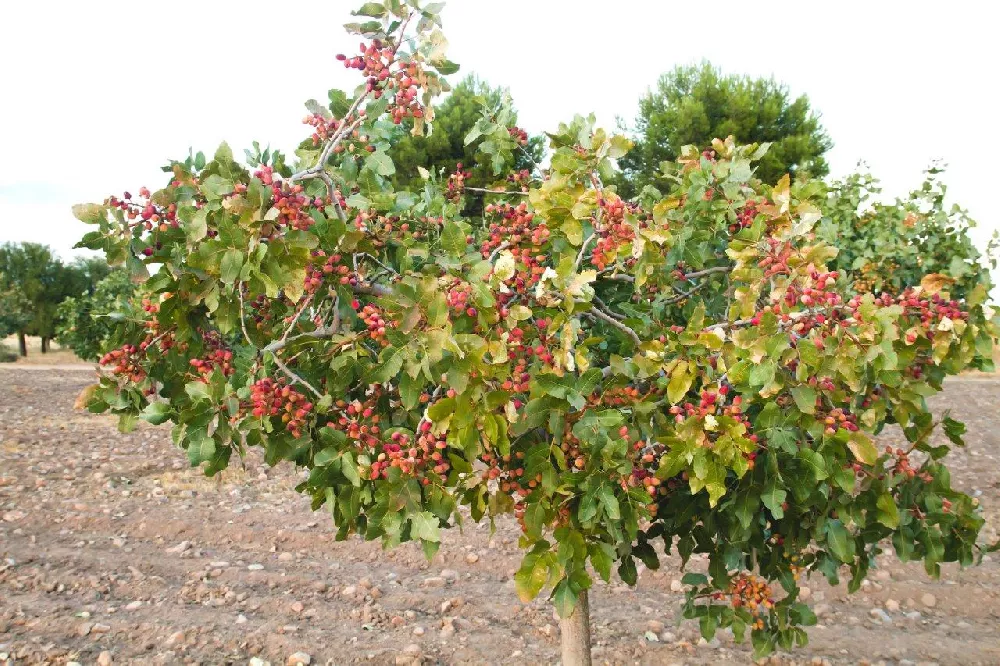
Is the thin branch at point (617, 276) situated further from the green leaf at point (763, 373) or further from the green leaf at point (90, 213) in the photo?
the green leaf at point (90, 213)

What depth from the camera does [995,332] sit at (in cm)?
285

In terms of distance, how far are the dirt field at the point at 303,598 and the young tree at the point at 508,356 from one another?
2.41 m

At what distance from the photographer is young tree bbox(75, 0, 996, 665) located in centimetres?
241

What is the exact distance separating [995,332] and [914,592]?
15.1 ft

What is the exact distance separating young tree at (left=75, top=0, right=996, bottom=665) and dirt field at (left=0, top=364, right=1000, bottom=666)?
2405mm

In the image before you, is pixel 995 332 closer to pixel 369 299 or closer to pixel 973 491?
pixel 369 299

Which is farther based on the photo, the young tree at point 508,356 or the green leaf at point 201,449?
the green leaf at point 201,449

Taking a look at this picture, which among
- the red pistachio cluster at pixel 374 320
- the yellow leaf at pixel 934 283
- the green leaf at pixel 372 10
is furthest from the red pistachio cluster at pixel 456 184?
the yellow leaf at pixel 934 283

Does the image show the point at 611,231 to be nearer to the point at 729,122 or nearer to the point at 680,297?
the point at 680,297

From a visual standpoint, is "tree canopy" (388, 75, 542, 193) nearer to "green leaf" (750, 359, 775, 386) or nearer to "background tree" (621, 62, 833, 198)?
"background tree" (621, 62, 833, 198)

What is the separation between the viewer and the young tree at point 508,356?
2414mm

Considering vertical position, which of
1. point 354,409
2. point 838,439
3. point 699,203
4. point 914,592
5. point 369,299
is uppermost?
point 699,203

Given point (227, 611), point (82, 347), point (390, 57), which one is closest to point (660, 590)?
point (227, 611)

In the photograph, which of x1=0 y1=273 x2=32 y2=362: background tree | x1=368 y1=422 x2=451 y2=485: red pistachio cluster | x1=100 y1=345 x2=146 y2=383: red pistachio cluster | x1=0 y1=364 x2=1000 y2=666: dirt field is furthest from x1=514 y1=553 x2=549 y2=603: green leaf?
x1=0 y1=273 x2=32 y2=362: background tree
